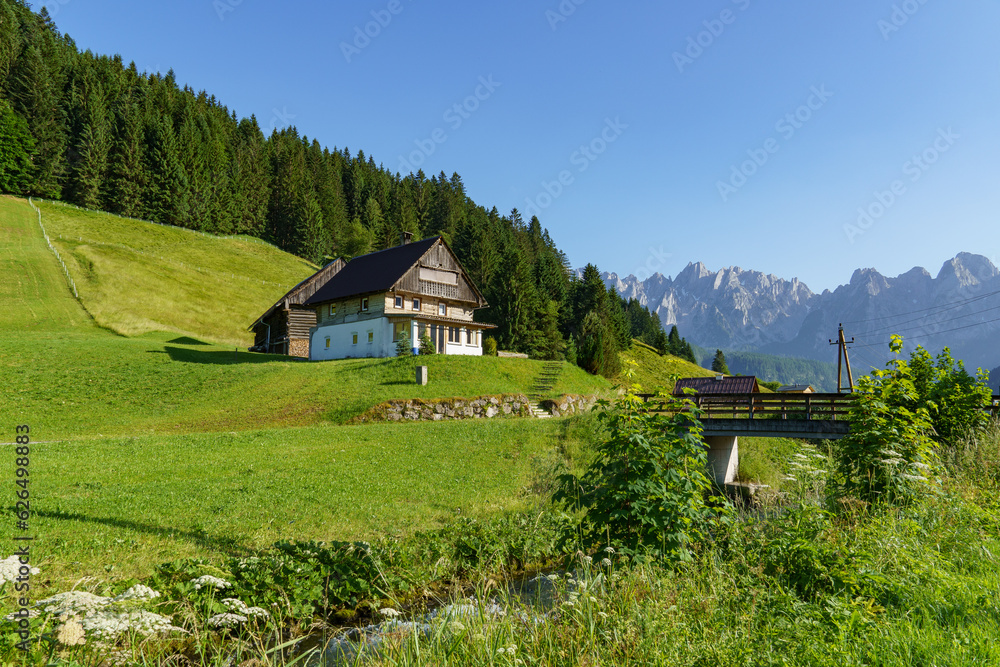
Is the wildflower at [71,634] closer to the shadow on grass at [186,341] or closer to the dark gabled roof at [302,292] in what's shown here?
the shadow on grass at [186,341]

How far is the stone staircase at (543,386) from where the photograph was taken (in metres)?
33.1

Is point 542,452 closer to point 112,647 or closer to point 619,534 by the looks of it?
point 619,534

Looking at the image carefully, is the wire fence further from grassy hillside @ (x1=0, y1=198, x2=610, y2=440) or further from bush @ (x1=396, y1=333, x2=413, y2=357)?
bush @ (x1=396, y1=333, x2=413, y2=357)

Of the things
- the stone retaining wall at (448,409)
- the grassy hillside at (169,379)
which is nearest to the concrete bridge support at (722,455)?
the stone retaining wall at (448,409)

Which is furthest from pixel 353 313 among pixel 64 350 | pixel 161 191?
pixel 161 191

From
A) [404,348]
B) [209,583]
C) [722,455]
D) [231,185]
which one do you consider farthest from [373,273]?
[231,185]

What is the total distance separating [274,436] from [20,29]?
133 m

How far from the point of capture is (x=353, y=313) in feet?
155

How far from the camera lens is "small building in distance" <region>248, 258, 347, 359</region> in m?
55.2

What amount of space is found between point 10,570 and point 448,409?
24093 millimetres

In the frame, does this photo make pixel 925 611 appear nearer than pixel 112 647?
Yes

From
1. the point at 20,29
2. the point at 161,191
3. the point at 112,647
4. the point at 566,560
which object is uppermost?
the point at 20,29

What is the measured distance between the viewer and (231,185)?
10262 cm

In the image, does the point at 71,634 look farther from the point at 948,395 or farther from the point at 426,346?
the point at 426,346
